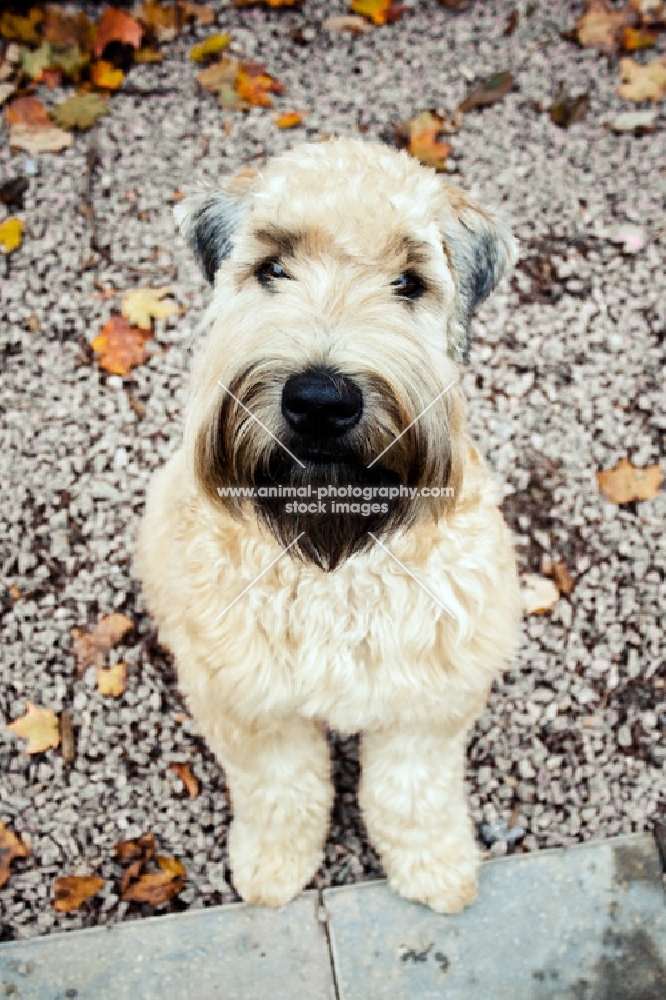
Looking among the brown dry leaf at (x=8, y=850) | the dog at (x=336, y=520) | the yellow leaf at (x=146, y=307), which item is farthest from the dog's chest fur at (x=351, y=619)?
the yellow leaf at (x=146, y=307)

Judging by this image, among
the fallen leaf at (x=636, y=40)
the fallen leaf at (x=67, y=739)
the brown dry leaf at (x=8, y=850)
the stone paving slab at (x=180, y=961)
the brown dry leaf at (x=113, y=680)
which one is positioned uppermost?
the fallen leaf at (x=636, y=40)

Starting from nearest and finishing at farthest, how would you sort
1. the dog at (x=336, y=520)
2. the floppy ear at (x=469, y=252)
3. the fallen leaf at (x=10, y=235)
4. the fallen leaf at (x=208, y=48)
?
the dog at (x=336, y=520)
the floppy ear at (x=469, y=252)
the fallen leaf at (x=10, y=235)
the fallen leaf at (x=208, y=48)

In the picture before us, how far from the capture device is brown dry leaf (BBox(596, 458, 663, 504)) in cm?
354

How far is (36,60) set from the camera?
4.53m

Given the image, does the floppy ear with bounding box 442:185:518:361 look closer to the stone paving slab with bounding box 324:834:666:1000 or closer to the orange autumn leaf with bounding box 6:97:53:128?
the stone paving slab with bounding box 324:834:666:1000

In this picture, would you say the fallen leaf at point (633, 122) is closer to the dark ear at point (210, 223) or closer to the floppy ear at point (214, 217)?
the floppy ear at point (214, 217)

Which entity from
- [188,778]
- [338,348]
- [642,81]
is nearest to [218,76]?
[642,81]

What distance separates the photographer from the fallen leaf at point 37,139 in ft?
14.2

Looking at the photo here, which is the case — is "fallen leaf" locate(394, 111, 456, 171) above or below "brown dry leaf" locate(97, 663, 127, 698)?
above

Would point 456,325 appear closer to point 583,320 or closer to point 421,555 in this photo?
point 421,555

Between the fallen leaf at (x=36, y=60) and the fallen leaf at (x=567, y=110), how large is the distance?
8.91 ft

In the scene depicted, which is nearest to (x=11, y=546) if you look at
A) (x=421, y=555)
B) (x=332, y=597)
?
(x=332, y=597)

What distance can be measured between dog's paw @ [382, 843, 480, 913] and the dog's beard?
1.16m

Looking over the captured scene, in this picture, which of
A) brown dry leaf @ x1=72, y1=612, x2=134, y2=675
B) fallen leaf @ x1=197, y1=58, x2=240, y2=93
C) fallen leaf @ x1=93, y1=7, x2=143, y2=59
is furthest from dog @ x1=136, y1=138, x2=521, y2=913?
fallen leaf @ x1=93, y1=7, x2=143, y2=59
